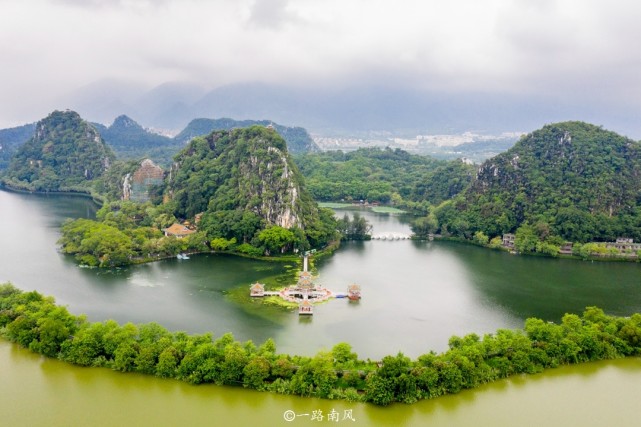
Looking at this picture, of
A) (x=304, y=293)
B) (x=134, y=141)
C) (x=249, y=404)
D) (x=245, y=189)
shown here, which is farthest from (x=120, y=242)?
(x=134, y=141)

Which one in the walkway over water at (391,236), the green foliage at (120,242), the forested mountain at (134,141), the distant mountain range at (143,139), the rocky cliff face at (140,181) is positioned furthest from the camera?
Answer: the forested mountain at (134,141)

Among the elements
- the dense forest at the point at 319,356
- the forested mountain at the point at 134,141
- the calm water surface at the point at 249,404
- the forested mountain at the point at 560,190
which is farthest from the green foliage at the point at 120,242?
the forested mountain at the point at 134,141

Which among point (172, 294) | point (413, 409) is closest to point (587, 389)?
point (413, 409)

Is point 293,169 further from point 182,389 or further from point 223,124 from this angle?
point 223,124

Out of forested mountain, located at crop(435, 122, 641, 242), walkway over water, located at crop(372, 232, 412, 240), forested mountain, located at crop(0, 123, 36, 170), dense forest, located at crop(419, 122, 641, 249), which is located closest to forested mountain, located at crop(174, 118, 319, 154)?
forested mountain, located at crop(0, 123, 36, 170)

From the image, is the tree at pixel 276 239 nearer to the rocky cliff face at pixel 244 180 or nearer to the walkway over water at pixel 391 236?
the rocky cliff face at pixel 244 180
